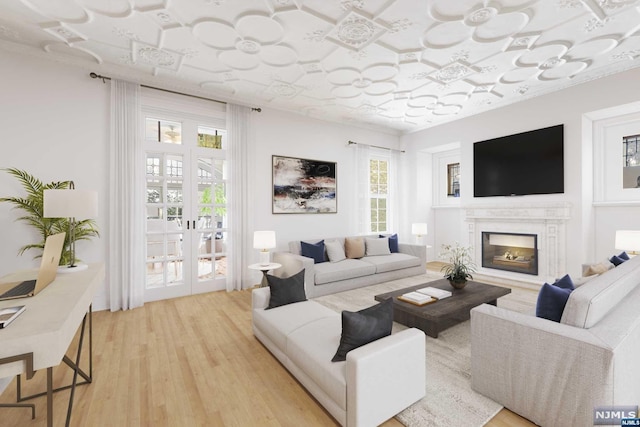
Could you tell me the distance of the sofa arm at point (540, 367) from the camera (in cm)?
144

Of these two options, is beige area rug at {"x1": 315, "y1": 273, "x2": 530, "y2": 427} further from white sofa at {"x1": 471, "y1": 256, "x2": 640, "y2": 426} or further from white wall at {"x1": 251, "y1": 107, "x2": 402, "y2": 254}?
white wall at {"x1": 251, "y1": 107, "x2": 402, "y2": 254}

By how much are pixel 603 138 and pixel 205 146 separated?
6218 millimetres

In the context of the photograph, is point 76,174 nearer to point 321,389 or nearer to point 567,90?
point 321,389

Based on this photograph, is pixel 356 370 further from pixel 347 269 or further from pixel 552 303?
pixel 347 269

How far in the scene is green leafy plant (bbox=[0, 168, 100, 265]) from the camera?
10.2 feet

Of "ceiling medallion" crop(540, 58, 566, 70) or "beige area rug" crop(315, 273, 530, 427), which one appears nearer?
"beige area rug" crop(315, 273, 530, 427)

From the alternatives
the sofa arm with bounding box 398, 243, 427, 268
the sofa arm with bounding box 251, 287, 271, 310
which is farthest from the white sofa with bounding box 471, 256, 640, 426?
the sofa arm with bounding box 398, 243, 427, 268

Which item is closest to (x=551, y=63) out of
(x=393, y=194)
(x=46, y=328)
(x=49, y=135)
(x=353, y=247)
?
(x=393, y=194)

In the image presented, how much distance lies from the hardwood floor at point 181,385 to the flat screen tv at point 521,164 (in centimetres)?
421

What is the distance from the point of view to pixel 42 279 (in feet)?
5.32

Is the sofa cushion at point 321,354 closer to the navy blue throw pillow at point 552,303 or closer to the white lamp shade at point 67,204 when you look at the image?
the navy blue throw pillow at point 552,303

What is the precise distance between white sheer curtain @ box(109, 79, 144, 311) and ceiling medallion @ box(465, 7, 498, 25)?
13.4ft

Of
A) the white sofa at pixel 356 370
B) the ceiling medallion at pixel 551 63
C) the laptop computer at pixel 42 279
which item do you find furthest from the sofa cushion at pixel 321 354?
the ceiling medallion at pixel 551 63

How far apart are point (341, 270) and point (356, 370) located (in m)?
2.84
